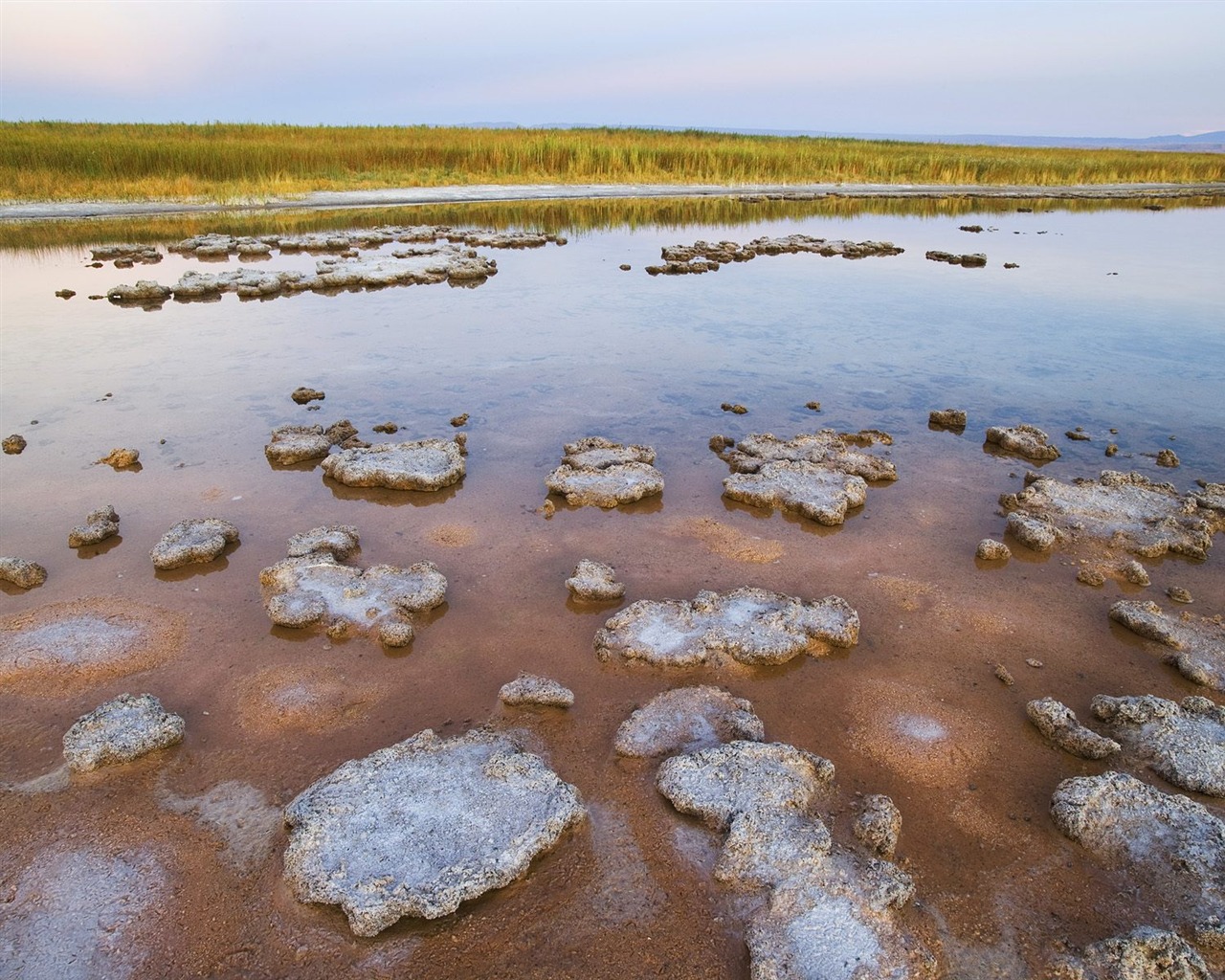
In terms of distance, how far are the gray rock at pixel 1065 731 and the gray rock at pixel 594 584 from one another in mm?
2260

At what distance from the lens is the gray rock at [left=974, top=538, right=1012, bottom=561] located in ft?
16.2

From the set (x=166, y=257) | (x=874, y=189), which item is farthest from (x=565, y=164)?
(x=166, y=257)

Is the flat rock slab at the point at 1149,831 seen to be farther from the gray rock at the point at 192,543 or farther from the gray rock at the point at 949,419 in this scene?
the gray rock at the point at 192,543

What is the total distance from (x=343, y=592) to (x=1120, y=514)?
543cm

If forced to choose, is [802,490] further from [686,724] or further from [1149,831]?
[1149,831]

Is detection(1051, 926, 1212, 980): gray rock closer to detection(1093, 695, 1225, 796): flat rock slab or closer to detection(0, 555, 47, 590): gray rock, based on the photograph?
detection(1093, 695, 1225, 796): flat rock slab

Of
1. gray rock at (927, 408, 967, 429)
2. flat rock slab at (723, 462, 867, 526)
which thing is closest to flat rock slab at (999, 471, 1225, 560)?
flat rock slab at (723, 462, 867, 526)

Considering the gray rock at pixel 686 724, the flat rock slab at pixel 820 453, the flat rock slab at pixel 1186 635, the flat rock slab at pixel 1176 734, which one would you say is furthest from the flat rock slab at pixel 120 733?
the flat rock slab at pixel 1186 635

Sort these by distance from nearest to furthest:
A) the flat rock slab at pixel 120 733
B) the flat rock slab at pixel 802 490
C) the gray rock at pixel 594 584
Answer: the flat rock slab at pixel 120 733, the gray rock at pixel 594 584, the flat rock slab at pixel 802 490

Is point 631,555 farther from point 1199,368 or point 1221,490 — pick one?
point 1199,368

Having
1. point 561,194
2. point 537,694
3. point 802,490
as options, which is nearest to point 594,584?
point 537,694

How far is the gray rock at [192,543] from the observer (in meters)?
4.73

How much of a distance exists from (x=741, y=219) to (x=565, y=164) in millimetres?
9227

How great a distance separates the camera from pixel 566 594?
456 cm
